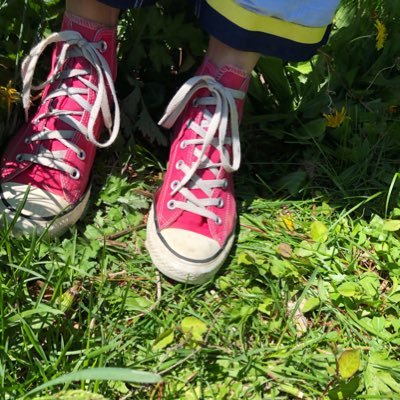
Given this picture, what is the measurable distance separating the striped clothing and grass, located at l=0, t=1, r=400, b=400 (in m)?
0.38

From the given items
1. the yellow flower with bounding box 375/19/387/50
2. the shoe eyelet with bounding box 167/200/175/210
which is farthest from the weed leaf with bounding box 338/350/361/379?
the yellow flower with bounding box 375/19/387/50

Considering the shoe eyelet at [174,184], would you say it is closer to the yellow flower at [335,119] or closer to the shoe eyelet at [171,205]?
the shoe eyelet at [171,205]

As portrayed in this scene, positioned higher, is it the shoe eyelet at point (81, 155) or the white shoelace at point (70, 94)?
the white shoelace at point (70, 94)

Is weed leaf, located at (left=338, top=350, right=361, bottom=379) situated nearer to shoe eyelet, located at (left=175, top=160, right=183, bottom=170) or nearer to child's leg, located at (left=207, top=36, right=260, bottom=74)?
shoe eyelet, located at (left=175, top=160, right=183, bottom=170)

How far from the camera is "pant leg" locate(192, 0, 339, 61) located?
1396mm

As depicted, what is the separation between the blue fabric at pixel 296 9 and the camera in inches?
54.2

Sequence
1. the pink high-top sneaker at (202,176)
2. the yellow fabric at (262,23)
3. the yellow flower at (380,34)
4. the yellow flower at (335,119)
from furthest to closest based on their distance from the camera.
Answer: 1. the yellow flower at (380,34)
2. the yellow flower at (335,119)
3. the pink high-top sneaker at (202,176)
4. the yellow fabric at (262,23)

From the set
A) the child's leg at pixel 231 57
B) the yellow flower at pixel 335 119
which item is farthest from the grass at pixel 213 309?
the child's leg at pixel 231 57

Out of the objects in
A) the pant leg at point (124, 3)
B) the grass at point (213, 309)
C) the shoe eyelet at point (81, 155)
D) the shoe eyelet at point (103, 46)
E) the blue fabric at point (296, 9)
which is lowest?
the grass at point (213, 309)

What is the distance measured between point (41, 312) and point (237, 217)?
2.10ft

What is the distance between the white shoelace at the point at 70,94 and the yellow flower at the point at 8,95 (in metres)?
0.03

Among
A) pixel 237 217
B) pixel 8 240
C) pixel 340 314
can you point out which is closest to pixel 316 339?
pixel 340 314

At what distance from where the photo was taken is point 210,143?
1617 mm

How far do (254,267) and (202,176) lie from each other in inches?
9.9
